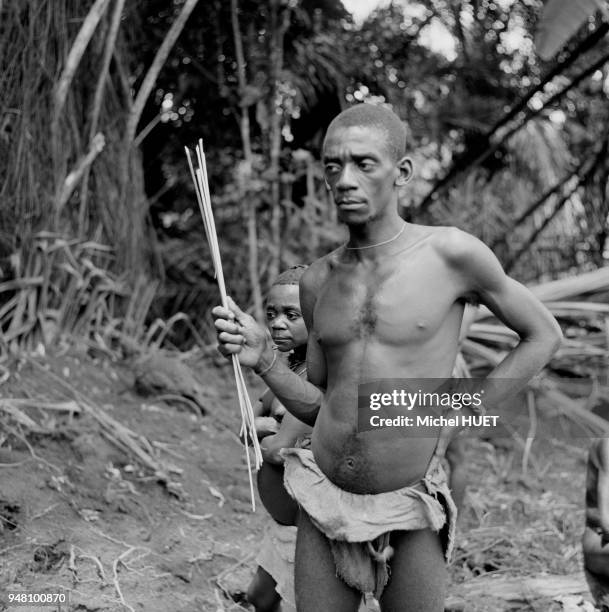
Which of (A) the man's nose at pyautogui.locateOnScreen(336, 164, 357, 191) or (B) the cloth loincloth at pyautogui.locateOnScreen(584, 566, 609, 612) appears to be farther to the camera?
(B) the cloth loincloth at pyautogui.locateOnScreen(584, 566, 609, 612)

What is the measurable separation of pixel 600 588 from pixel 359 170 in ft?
4.99

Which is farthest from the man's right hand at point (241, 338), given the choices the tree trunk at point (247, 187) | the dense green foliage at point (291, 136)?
the tree trunk at point (247, 187)

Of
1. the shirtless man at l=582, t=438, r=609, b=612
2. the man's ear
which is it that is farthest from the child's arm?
the shirtless man at l=582, t=438, r=609, b=612

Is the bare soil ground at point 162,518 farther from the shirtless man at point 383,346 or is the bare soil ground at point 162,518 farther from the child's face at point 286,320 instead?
the shirtless man at point 383,346

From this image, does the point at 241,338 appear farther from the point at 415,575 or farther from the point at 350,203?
the point at 415,575

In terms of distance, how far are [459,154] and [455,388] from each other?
546 centimetres

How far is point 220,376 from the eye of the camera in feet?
19.3

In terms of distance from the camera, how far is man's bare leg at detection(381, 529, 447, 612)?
6.77 ft

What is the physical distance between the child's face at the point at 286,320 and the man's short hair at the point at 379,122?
0.70 metres

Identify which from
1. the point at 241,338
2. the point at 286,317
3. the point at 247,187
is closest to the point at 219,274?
the point at 241,338

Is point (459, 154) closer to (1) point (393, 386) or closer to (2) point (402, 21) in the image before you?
(2) point (402, 21)

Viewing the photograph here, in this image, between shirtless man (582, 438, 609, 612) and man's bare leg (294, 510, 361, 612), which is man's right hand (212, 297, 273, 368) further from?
shirtless man (582, 438, 609, 612)

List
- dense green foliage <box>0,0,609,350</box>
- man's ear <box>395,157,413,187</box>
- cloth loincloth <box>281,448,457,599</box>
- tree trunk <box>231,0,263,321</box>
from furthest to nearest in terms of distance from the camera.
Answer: tree trunk <box>231,0,263,321</box> < dense green foliage <box>0,0,609,350</box> < man's ear <box>395,157,413,187</box> < cloth loincloth <box>281,448,457,599</box>

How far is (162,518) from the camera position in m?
3.93
